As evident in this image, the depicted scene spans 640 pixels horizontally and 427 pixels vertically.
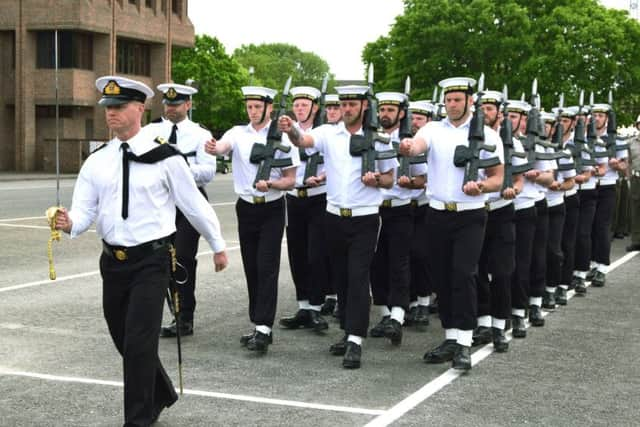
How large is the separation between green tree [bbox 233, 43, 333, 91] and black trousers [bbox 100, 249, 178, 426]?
419ft

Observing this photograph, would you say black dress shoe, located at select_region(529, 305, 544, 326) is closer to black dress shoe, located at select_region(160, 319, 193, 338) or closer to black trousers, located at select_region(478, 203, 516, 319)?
black trousers, located at select_region(478, 203, 516, 319)

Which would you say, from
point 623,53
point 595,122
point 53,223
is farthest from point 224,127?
point 53,223

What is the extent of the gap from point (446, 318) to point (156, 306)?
310 cm

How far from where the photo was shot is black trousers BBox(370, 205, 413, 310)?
9.39 meters

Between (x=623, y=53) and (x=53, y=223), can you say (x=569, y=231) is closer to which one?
(x=53, y=223)

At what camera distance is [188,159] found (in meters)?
9.53

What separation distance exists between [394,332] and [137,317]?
3.43 metres

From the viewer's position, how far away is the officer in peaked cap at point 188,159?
934cm

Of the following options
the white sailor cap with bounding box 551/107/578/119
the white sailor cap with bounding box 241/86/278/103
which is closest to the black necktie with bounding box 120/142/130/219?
the white sailor cap with bounding box 241/86/278/103

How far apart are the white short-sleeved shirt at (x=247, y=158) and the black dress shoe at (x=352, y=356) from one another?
157 centimetres

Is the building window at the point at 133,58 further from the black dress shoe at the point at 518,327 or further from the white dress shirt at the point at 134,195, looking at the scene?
the white dress shirt at the point at 134,195

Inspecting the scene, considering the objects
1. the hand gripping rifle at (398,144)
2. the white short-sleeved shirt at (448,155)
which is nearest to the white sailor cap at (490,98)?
the hand gripping rifle at (398,144)

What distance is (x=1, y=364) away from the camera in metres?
7.91

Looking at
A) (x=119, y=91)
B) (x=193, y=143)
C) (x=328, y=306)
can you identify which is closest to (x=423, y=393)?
(x=119, y=91)
